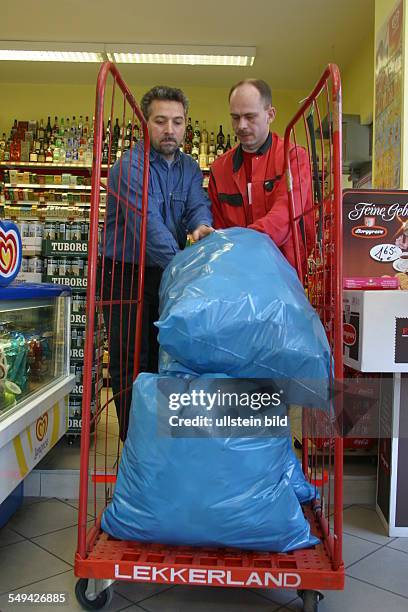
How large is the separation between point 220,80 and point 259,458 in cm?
647

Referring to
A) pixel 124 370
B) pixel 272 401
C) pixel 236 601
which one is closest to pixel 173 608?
pixel 236 601

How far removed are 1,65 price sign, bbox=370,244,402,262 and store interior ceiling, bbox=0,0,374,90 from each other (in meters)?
3.43

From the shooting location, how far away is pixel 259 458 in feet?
5.05

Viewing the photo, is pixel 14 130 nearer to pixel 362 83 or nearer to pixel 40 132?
pixel 40 132

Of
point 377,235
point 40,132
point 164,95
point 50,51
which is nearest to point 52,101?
point 40,132

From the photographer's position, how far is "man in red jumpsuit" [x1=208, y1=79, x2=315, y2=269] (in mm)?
2113

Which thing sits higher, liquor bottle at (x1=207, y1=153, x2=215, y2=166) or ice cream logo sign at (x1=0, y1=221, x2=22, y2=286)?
liquor bottle at (x1=207, y1=153, x2=215, y2=166)

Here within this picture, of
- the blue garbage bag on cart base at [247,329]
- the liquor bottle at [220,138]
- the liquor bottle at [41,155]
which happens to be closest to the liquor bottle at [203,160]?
the liquor bottle at [220,138]

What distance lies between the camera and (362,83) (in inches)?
243

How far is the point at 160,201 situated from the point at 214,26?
4004 millimetres

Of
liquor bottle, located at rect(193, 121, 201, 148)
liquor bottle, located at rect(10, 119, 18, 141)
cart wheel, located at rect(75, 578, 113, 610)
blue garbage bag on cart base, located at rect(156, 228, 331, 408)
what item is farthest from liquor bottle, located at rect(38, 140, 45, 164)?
cart wheel, located at rect(75, 578, 113, 610)

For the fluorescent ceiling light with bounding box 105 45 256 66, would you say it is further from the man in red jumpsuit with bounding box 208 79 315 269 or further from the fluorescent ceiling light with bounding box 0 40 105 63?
the man in red jumpsuit with bounding box 208 79 315 269

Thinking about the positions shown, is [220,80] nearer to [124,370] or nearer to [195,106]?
[195,106]

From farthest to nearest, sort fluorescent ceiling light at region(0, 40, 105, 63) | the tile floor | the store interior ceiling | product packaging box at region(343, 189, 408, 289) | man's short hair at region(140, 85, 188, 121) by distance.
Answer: fluorescent ceiling light at region(0, 40, 105, 63), the store interior ceiling, product packaging box at region(343, 189, 408, 289), man's short hair at region(140, 85, 188, 121), the tile floor
